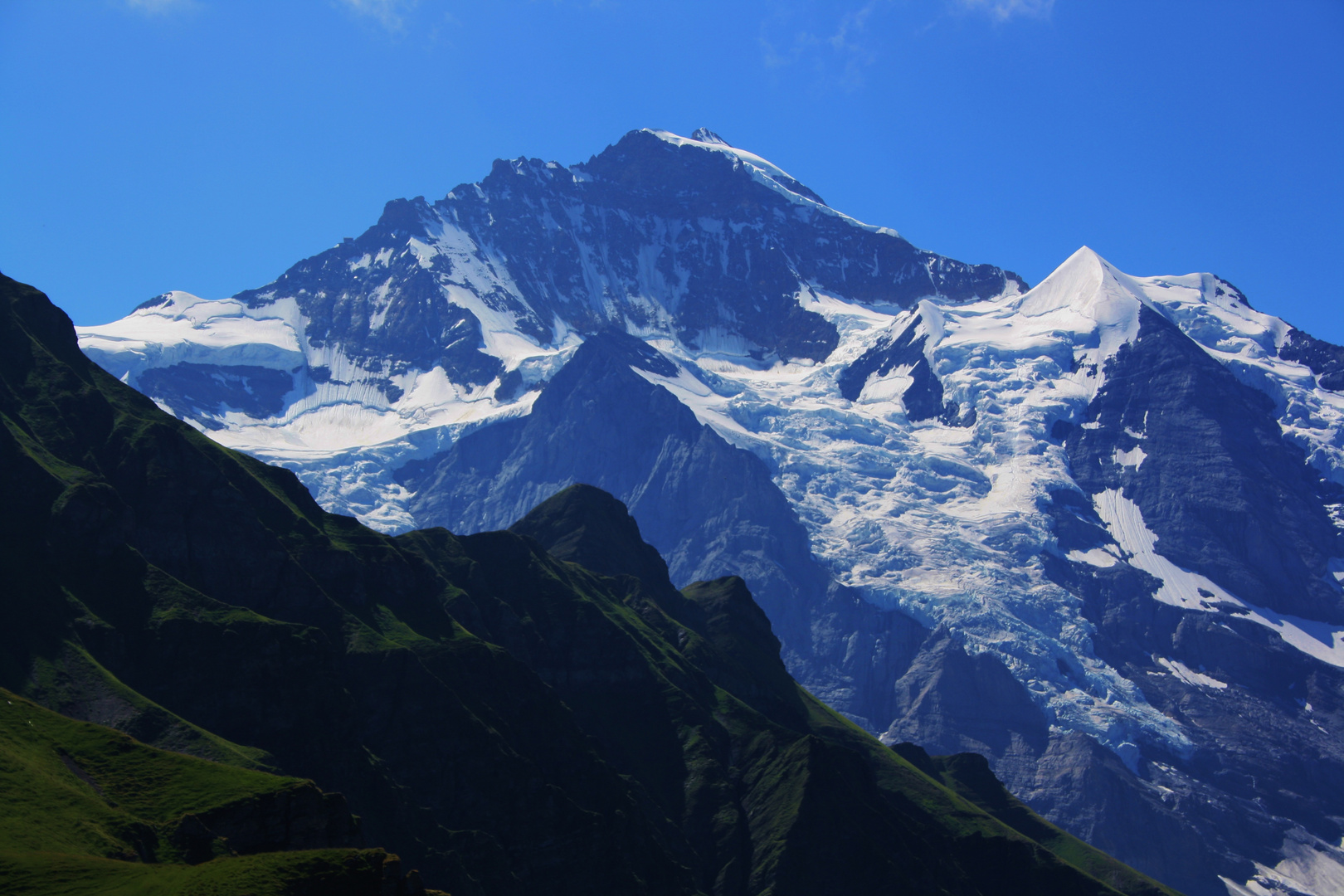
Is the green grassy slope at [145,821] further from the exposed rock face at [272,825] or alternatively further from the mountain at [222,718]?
the mountain at [222,718]

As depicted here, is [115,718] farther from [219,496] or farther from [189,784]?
[219,496]

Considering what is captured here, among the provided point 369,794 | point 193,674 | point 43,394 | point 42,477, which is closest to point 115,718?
point 193,674

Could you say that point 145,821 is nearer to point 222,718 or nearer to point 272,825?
point 272,825

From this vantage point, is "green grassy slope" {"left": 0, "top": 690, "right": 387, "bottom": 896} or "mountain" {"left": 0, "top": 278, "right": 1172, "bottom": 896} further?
"mountain" {"left": 0, "top": 278, "right": 1172, "bottom": 896}

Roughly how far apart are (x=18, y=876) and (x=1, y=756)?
23.8 metres

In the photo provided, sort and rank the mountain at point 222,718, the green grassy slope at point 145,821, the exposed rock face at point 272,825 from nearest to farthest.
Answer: the green grassy slope at point 145,821 → the exposed rock face at point 272,825 → the mountain at point 222,718

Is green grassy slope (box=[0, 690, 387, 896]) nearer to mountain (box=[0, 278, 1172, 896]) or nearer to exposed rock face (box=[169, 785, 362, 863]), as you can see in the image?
exposed rock face (box=[169, 785, 362, 863])

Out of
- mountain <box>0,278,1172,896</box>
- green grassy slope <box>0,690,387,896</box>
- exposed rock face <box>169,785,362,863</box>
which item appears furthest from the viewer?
mountain <box>0,278,1172,896</box>

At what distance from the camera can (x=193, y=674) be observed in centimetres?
16688

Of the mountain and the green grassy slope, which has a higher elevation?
the mountain

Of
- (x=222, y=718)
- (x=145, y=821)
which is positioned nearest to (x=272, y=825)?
(x=145, y=821)

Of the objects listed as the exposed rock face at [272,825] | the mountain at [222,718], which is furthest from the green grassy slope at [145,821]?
the mountain at [222,718]

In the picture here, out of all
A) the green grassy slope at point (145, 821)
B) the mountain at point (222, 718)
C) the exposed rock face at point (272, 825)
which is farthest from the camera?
the mountain at point (222, 718)

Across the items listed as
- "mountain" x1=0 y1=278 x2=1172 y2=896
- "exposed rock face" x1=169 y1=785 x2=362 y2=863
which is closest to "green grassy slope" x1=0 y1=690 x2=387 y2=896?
"exposed rock face" x1=169 y1=785 x2=362 y2=863
